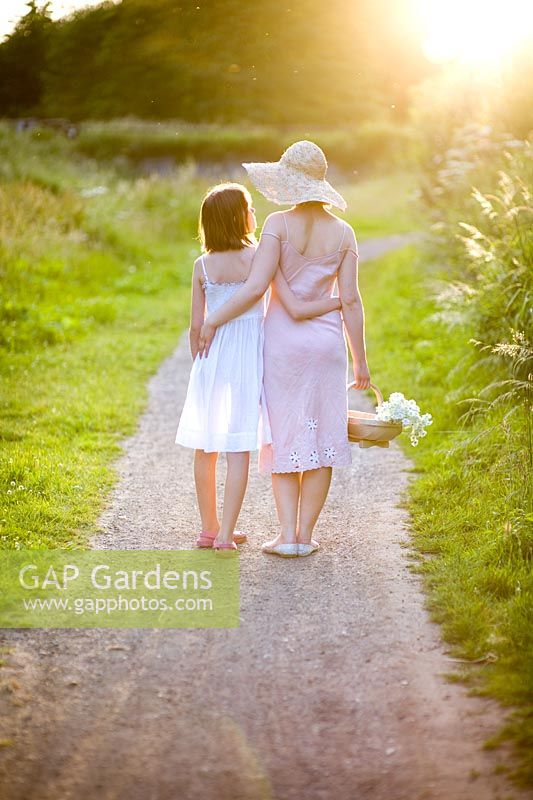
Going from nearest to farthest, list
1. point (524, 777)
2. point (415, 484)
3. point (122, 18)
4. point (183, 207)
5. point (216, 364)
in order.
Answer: point (524, 777) < point (216, 364) < point (415, 484) < point (122, 18) < point (183, 207)

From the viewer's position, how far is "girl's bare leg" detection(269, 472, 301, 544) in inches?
189

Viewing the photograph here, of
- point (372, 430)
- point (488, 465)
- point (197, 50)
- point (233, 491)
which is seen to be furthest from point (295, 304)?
point (197, 50)

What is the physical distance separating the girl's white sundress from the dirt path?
0.67 m

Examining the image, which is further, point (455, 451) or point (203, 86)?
point (203, 86)

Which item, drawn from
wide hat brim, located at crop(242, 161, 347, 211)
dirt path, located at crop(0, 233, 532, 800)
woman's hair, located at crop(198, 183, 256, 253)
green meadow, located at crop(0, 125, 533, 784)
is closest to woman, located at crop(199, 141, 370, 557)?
wide hat brim, located at crop(242, 161, 347, 211)

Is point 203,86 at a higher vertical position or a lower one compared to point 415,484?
higher

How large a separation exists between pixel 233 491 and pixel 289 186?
1.63m

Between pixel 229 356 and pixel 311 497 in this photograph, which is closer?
pixel 229 356

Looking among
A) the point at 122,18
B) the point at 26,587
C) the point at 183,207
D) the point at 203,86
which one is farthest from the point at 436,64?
the point at 26,587

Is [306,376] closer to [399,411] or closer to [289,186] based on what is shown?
[399,411]

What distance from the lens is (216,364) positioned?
468cm

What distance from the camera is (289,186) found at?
4.52 m

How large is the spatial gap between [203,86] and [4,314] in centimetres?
342

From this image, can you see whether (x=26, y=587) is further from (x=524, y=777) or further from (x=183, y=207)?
(x=183, y=207)
